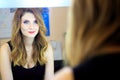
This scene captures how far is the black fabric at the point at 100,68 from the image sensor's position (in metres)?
0.77

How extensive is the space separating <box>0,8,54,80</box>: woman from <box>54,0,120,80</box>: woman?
3.84 ft

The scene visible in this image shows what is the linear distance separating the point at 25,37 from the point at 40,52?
16cm

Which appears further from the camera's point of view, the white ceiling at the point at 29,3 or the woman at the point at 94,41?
the white ceiling at the point at 29,3

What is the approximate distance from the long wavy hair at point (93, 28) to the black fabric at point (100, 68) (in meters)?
0.02

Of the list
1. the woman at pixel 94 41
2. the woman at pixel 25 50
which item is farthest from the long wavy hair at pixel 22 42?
the woman at pixel 94 41

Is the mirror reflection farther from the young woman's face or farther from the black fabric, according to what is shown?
the black fabric

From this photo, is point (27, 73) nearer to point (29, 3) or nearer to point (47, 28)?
point (47, 28)

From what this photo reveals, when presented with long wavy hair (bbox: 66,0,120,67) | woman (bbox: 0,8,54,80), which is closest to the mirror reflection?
woman (bbox: 0,8,54,80)

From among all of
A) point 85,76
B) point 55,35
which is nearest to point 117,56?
point 85,76

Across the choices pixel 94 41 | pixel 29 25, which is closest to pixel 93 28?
pixel 94 41

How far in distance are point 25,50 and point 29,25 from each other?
7.3 inches

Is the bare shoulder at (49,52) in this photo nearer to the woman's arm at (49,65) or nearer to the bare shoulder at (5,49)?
the woman's arm at (49,65)

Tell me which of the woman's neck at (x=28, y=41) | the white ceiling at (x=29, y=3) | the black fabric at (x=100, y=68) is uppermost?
the white ceiling at (x=29, y=3)

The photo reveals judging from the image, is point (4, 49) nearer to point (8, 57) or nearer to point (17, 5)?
point (8, 57)
